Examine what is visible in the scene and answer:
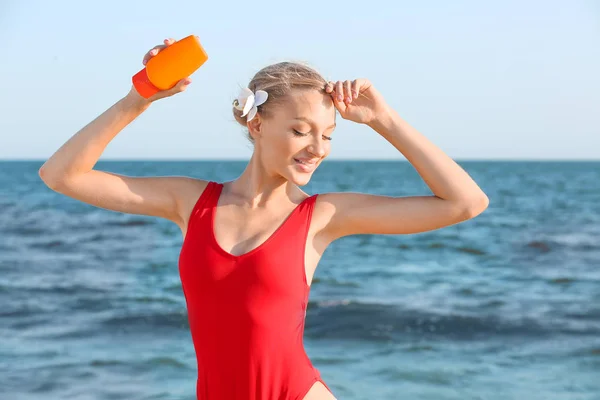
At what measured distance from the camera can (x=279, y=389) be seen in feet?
10.6

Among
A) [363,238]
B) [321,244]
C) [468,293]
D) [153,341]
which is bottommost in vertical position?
[363,238]

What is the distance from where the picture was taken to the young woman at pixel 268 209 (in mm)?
3174

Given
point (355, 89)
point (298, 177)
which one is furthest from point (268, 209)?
point (355, 89)

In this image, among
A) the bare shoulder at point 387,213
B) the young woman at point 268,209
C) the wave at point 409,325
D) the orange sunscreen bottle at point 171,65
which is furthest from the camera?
the wave at point 409,325

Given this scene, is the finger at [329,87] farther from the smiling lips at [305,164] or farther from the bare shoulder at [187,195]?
the bare shoulder at [187,195]

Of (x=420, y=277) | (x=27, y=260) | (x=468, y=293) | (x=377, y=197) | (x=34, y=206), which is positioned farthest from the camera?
(x=34, y=206)

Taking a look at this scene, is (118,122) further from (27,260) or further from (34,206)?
(34,206)

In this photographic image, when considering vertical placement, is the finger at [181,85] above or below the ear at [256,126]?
above

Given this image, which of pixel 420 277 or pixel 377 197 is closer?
pixel 377 197

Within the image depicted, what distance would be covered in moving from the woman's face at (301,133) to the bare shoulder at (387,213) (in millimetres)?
190

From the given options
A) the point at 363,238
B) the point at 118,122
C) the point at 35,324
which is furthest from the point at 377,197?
the point at 363,238

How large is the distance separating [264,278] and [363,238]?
1896cm

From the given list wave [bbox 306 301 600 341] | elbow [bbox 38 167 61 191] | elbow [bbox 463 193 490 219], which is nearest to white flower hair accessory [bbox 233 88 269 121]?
elbow [bbox 38 167 61 191]

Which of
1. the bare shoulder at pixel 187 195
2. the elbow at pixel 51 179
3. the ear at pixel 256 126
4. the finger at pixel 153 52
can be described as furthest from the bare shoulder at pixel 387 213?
the elbow at pixel 51 179
